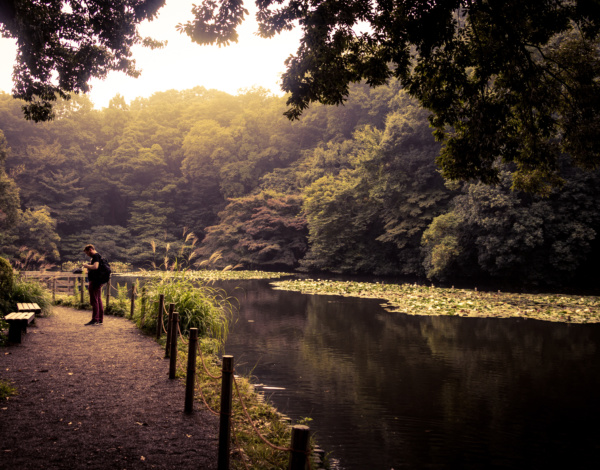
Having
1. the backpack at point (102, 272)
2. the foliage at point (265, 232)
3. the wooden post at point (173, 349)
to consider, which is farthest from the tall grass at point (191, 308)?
the foliage at point (265, 232)

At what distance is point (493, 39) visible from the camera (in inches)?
277

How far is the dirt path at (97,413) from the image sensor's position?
3635 mm

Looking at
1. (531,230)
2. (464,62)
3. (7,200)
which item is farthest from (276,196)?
(464,62)

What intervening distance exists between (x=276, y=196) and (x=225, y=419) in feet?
123

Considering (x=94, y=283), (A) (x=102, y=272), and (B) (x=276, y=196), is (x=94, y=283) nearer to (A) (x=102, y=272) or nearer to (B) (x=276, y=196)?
(A) (x=102, y=272)

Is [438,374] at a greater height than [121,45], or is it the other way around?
[121,45]

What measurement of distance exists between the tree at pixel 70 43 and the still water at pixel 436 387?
757 cm

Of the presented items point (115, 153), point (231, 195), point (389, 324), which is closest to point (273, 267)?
point (231, 195)

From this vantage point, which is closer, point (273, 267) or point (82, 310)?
point (82, 310)

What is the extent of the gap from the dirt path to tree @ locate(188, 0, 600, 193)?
5206 millimetres

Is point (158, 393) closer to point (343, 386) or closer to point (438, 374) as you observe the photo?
point (343, 386)

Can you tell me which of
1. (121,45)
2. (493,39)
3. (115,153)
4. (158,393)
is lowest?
(158,393)

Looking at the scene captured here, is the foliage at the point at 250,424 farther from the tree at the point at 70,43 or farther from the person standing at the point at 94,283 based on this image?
the tree at the point at 70,43

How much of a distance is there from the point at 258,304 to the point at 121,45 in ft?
34.4
